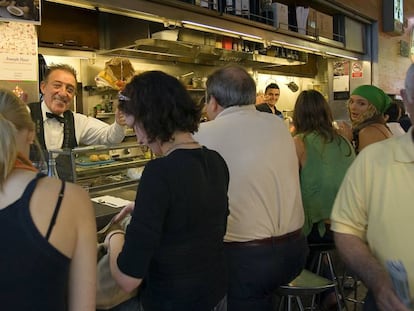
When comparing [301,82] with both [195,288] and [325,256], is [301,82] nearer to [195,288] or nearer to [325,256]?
[325,256]

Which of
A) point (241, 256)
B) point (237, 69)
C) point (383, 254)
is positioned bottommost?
point (241, 256)

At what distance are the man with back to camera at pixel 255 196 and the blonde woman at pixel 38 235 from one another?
2.82 feet

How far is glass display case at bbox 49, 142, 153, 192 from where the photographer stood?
2.22m

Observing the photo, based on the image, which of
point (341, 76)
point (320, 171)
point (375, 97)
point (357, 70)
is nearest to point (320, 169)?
point (320, 171)

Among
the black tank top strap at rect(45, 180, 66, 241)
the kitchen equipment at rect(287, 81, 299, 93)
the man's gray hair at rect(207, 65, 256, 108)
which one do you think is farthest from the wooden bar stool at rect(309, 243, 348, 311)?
the kitchen equipment at rect(287, 81, 299, 93)

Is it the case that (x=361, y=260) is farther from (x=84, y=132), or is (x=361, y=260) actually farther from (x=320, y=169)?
(x=84, y=132)

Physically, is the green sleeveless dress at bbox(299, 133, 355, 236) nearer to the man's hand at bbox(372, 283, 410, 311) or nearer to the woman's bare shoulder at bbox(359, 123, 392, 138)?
the woman's bare shoulder at bbox(359, 123, 392, 138)

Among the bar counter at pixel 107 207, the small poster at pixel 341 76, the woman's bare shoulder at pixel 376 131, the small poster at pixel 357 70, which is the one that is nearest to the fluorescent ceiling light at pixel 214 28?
the woman's bare shoulder at pixel 376 131

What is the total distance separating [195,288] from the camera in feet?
4.63

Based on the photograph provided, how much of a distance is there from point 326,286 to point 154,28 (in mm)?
3263

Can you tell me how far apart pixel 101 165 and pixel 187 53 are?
122 inches

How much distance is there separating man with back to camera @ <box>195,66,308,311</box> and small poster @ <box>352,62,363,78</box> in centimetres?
634

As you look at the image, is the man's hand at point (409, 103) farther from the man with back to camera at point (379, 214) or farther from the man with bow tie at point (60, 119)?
the man with bow tie at point (60, 119)

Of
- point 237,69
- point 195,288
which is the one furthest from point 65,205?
point 237,69
